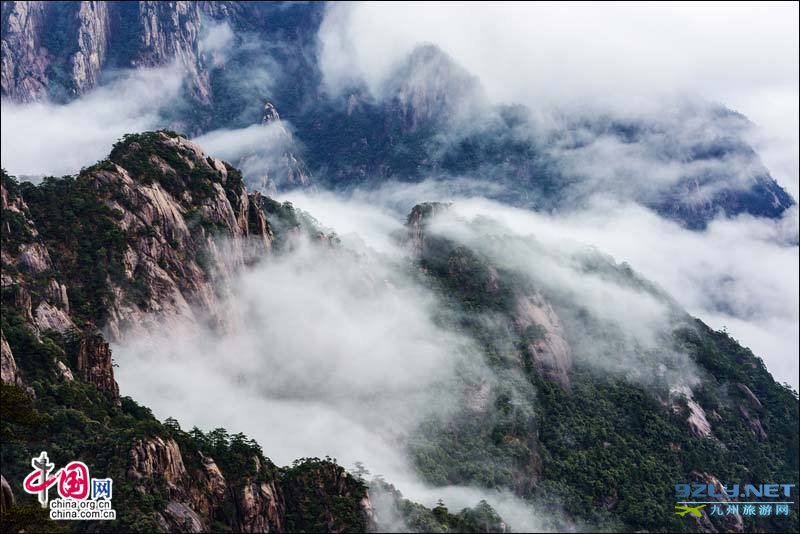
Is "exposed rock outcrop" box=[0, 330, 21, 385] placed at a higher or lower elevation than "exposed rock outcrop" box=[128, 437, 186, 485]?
higher

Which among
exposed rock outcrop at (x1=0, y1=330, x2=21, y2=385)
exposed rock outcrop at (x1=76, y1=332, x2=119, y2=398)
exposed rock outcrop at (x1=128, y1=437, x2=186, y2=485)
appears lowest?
exposed rock outcrop at (x1=128, y1=437, x2=186, y2=485)

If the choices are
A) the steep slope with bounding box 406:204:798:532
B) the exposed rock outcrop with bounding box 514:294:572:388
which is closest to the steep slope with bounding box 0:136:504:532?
the steep slope with bounding box 406:204:798:532

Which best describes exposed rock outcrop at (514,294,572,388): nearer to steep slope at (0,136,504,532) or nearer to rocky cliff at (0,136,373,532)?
rocky cliff at (0,136,373,532)

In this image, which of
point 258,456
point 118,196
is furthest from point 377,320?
point 258,456

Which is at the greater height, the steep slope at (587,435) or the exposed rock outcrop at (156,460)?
the steep slope at (587,435)

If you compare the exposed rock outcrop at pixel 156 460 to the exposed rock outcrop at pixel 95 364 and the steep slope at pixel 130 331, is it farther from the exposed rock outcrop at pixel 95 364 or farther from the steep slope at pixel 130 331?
the exposed rock outcrop at pixel 95 364

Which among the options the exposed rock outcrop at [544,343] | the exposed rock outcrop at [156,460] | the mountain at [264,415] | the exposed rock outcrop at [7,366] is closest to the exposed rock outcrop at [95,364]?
the mountain at [264,415]

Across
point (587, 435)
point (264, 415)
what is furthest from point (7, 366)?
point (587, 435)
